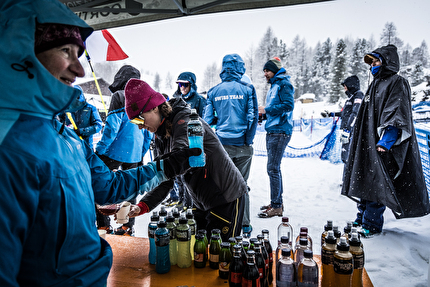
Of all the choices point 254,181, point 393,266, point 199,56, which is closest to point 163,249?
point 393,266

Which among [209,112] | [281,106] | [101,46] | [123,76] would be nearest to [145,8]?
[123,76]

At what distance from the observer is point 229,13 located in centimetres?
396

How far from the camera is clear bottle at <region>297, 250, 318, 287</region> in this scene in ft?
4.92

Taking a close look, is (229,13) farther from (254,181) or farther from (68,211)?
(254,181)

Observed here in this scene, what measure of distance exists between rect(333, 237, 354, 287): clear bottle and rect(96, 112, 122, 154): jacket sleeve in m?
3.13

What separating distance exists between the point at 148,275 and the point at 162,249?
220 mm

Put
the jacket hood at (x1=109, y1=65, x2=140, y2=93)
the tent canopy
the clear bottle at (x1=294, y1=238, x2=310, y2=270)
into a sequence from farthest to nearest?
the jacket hood at (x1=109, y1=65, x2=140, y2=93)
the tent canopy
the clear bottle at (x1=294, y1=238, x2=310, y2=270)

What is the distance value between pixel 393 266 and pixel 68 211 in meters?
3.29

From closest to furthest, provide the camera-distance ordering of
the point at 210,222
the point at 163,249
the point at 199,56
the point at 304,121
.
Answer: the point at 163,249
the point at 210,222
the point at 304,121
the point at 199,56

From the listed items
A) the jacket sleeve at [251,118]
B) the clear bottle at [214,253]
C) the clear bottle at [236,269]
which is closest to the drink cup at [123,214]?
the clear bottle at [214,253]

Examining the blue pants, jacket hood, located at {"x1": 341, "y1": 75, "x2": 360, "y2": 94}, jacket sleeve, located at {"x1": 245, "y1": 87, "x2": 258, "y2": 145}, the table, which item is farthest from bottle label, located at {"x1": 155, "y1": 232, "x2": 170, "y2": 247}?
jacket hood, located at {"x1": 341, "y1": 75, "x2": 360, "y2": 94}

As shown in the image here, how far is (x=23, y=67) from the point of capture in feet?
3.05

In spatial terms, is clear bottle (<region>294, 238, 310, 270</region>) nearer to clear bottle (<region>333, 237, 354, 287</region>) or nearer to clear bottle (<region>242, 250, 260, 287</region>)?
clear bottle (<region>333, 237, 354, 287</region>)

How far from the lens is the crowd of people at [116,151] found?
3.03ft
